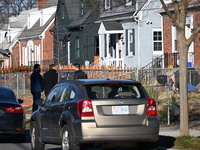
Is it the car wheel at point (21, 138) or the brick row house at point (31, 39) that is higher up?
the brick row house at point (31, 39)

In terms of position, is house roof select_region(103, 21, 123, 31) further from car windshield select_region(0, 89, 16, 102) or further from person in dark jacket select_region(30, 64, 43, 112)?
car windshield select_region(0, 89, 16, 102)

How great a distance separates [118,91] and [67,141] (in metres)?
1.42

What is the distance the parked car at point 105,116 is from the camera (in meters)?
11.2

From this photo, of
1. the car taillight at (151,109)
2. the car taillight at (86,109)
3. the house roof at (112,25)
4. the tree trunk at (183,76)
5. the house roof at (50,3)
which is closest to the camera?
the car taillight at (86,109)

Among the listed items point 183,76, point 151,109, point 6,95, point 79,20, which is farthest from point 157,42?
point 151,109

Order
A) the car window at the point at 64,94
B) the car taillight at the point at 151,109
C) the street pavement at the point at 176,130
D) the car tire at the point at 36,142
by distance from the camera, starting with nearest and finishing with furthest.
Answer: the car taillight at the point at 151,109 → the car window at the point at 64,94 → the car tire at the point at 36,142 → the street pavement at the point at 176,130

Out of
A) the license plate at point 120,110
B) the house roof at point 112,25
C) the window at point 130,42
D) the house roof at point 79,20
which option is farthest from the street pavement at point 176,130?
the house roof at point 79,20

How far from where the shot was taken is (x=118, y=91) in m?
12.0

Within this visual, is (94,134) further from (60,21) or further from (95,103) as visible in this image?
(60,21)


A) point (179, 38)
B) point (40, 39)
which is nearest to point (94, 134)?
point (179, 38)

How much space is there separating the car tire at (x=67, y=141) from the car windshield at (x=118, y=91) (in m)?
0.88

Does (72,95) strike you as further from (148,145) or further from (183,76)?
(183,76)

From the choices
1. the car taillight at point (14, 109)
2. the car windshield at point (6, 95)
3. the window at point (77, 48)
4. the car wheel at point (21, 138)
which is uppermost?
the window at point (77, 48)

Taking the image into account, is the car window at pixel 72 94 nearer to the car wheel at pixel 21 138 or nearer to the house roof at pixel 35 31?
the car wheel at pixel 21 138
